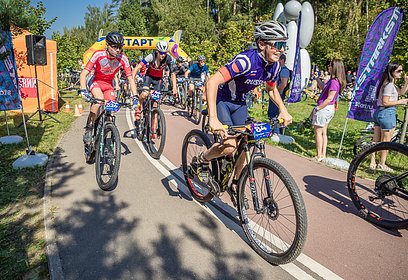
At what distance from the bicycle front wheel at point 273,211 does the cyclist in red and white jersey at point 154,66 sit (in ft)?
13.6

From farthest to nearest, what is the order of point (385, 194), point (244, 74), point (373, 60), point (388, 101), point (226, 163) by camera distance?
point (373, 60) → point (388, 101) → point (385, 194) → point (226, 163) → point (244, 74)

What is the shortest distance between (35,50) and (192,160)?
20.4ft

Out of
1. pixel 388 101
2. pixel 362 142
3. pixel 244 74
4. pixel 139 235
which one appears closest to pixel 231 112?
pixel 244 74

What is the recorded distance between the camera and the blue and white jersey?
10.6 ft

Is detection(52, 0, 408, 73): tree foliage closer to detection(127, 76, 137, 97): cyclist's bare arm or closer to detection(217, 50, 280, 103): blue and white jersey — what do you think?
detection(217, 50, 280, 103): blue and white jersey

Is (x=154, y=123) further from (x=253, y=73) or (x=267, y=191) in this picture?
(x=267, y=191)

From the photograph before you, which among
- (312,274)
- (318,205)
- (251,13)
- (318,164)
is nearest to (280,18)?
(318,164)

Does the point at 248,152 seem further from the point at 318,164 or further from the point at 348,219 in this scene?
the point at 318,164

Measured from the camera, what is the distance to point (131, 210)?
411 cm

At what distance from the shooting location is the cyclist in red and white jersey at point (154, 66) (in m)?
6.96

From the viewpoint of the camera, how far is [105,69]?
5.74 metres

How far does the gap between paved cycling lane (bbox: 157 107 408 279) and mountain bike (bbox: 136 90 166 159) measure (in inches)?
92.9

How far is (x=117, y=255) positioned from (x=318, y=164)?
4755 millimetres

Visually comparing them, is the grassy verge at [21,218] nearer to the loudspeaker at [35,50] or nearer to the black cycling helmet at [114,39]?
the loudspeaker at [35,50]
